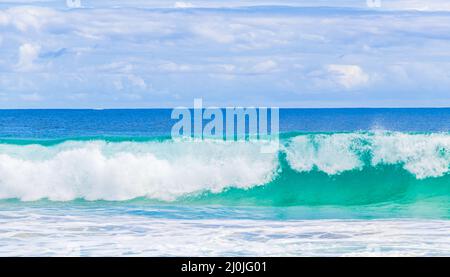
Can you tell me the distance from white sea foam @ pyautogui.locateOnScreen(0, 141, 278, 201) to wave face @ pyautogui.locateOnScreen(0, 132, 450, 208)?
0.02 metres

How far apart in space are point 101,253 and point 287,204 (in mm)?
6006

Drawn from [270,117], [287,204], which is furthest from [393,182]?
[270,117]

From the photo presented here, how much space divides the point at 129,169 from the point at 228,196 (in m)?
2.62

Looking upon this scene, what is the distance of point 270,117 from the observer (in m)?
42.5

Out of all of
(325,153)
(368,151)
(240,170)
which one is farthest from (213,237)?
(368,151)

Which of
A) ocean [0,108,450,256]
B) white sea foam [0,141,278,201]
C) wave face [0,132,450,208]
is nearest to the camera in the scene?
ocean [0,108,450,256]

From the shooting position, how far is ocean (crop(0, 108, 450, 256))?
9.70 meters

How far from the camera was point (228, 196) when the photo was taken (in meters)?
14.5
